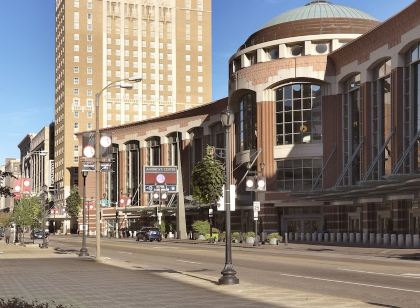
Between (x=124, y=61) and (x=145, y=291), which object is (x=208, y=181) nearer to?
(x=145, y=291)

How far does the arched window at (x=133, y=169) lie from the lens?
12850 cm

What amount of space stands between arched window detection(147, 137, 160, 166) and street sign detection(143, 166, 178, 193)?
92.3 ft

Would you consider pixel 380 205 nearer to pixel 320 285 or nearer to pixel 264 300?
pixel 320 285

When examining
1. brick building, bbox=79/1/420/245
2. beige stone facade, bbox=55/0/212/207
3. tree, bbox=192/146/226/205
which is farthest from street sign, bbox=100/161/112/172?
beige stone facade, bbox=55/0/212/207

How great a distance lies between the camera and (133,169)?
Answer: 130 m

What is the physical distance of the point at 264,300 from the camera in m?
14.9

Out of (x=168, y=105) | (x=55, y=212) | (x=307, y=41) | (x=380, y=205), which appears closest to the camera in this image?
(x=380, y=205)

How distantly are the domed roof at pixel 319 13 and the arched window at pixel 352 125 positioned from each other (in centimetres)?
1158

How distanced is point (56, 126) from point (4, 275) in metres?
161

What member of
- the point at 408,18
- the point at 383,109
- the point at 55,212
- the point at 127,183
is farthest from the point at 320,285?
the point at 55,212

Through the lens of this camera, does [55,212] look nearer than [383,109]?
No

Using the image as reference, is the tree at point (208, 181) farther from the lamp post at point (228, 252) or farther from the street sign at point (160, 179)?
the lamp post at point (228, 252)

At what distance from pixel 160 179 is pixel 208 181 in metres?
19.8

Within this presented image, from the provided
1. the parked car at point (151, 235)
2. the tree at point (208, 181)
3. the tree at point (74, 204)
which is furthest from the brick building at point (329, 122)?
the tree at point (74, 204)
